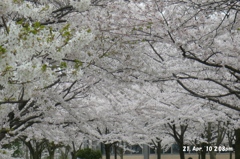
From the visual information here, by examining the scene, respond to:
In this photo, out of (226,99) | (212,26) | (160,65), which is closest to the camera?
(212,26)

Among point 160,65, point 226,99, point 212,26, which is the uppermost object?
point 212,26

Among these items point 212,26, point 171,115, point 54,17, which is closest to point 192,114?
point 171,115

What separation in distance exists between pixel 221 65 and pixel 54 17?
3201 mm

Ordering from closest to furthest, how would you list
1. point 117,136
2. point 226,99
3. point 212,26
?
1. point 212,26
2. point 226,99
3. point 117,136

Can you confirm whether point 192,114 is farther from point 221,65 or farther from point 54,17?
point 54,17

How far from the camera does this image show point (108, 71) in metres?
7.15

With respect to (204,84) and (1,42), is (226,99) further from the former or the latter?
(1,42)

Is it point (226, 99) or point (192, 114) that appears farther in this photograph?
point (192, 114)

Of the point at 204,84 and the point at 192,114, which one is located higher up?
the point at 204,84

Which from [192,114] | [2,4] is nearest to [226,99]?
[192,114]

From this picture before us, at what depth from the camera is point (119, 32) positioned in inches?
273

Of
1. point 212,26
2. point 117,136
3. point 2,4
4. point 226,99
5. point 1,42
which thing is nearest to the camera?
point 1,42

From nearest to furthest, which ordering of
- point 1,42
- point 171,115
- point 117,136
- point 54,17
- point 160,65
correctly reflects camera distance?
point 1,42, point 54,17, point 160,65, point 171,115, point 117,136

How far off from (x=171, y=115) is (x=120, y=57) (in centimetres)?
627
